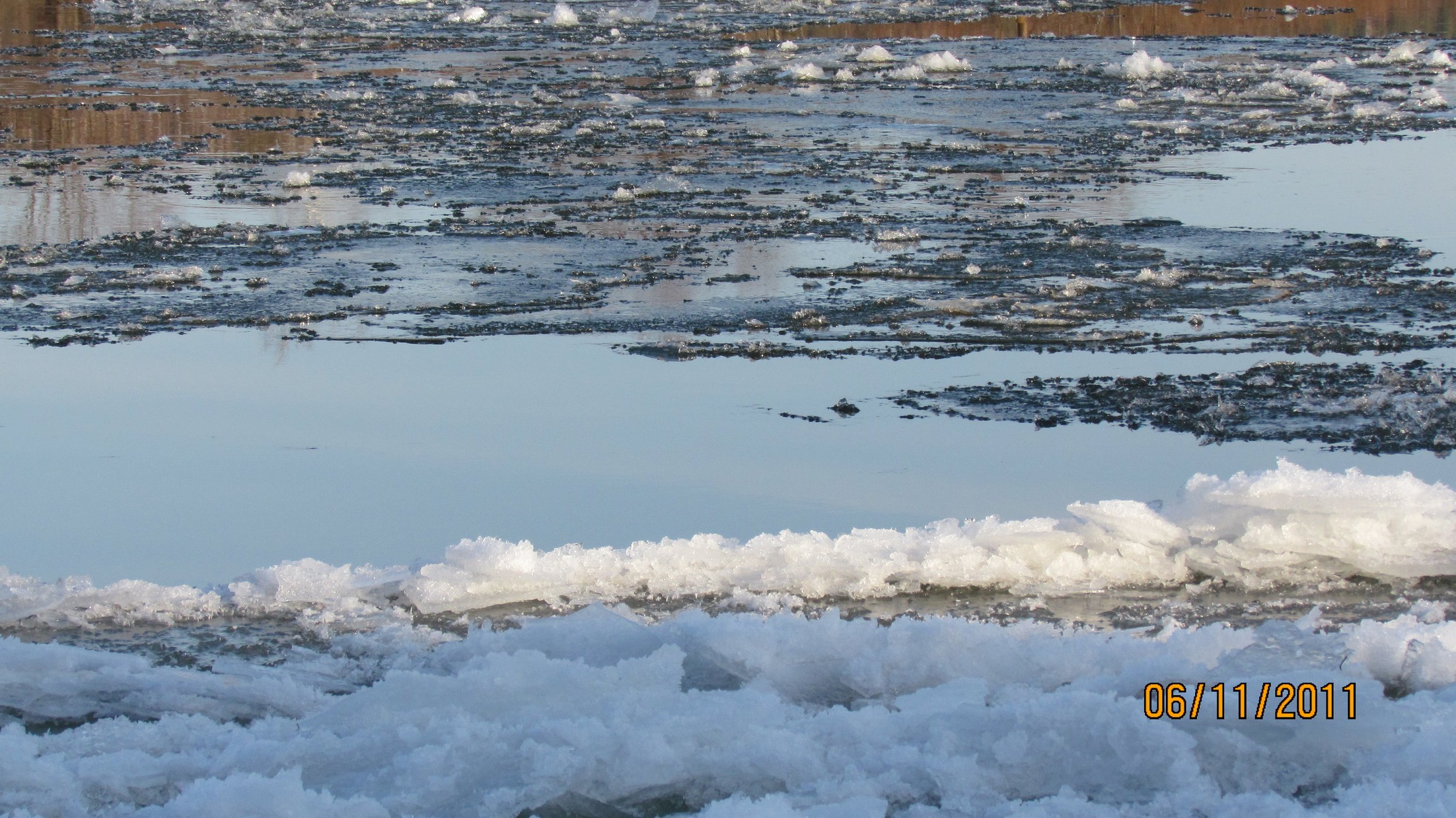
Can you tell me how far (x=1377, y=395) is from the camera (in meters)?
6.54

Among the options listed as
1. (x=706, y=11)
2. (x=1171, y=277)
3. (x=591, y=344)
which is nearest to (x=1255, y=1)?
Result: (x=706, y=11)

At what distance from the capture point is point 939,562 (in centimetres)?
483

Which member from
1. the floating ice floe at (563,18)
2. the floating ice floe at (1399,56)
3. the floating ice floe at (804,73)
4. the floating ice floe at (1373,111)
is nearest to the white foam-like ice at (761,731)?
the floating ice floe at (1373,111)

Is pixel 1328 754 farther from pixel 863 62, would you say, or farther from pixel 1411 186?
pixel 863 62

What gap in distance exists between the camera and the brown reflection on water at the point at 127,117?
14539 mm

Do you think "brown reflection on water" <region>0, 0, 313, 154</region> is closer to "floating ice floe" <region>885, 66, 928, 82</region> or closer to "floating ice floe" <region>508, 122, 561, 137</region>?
"floating ice floe" <region>508, 122, 561, 137</region>

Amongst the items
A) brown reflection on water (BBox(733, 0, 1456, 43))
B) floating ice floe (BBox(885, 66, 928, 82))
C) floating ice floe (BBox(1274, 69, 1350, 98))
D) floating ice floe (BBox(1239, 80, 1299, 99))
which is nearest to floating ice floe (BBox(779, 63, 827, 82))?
floating ice floe (BBox(885, 66, 928, 82))

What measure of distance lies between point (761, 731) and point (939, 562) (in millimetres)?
1469

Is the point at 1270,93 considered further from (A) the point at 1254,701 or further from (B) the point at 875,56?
(A) the point at 1254,701

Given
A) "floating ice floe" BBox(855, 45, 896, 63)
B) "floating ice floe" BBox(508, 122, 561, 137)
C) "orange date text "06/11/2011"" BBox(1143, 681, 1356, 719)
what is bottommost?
"orange date text "06/11/2011"" BBox(1143, 681, 1356, 719)

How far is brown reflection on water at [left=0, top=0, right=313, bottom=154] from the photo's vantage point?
1454 cm

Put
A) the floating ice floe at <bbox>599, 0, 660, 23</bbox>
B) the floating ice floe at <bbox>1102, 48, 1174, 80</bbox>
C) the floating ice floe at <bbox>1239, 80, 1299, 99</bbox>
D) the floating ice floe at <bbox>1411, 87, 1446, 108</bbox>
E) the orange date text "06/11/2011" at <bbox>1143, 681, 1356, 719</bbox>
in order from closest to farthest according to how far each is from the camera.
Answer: the orange date text "06/11/2011" at <bbox>1143, 681, 1356, 719</bbox> → the floating ice floe at <bbox>1411, 87, 1446, 108</bbox> → the floating ice floe at <bbox>1239, 80, 1299, 99</bbox> → the floating ice floe at <bbox>1102, 48, 1174, 80</bbox> → the floating ice floe at <bbox>599, 0, 660, 23</bbox>

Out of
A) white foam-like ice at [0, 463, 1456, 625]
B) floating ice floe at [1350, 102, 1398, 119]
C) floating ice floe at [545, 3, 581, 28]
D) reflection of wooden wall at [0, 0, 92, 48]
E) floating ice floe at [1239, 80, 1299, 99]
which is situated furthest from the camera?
floating ice floe at [545, 3, 581, 28]

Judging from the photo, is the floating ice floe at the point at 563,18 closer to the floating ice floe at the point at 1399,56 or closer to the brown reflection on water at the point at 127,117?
the brown reflection on water at the point at 127,117
